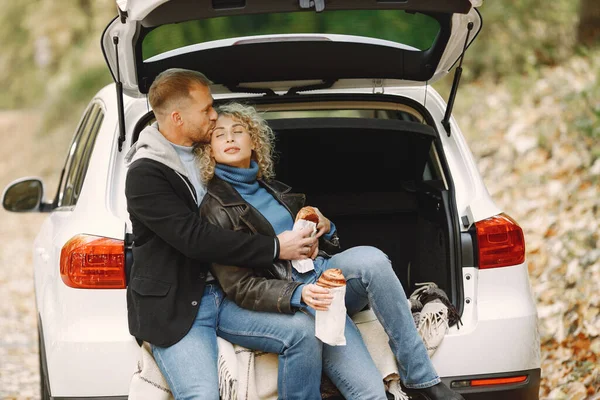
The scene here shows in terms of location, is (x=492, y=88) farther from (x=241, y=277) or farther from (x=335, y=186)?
(x=241, y=277)

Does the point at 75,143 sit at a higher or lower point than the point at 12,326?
higher

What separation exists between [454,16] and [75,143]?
2499 mm

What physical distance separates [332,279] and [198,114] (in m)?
0.80

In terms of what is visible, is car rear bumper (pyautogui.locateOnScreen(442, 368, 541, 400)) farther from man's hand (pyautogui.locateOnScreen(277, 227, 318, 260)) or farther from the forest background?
the forest background

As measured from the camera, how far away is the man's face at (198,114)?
3170mm

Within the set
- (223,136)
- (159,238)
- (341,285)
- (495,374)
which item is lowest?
(495,374)

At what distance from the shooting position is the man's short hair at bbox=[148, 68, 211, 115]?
3.16 m

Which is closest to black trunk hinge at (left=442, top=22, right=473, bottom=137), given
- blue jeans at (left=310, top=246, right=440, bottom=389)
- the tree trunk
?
blue jeans at (left=310, top=246, right=440, bottom=389)

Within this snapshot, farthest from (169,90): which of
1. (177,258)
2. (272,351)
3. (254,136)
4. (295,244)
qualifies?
(272,351)

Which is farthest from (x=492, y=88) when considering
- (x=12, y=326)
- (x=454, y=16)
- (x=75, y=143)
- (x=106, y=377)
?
(x=106, y=377)

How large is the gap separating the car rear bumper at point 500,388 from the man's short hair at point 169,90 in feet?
4.64

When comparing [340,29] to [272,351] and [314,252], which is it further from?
[272,351]

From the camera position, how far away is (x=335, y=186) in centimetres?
427

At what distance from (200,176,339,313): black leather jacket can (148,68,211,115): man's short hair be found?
12.6 inches
